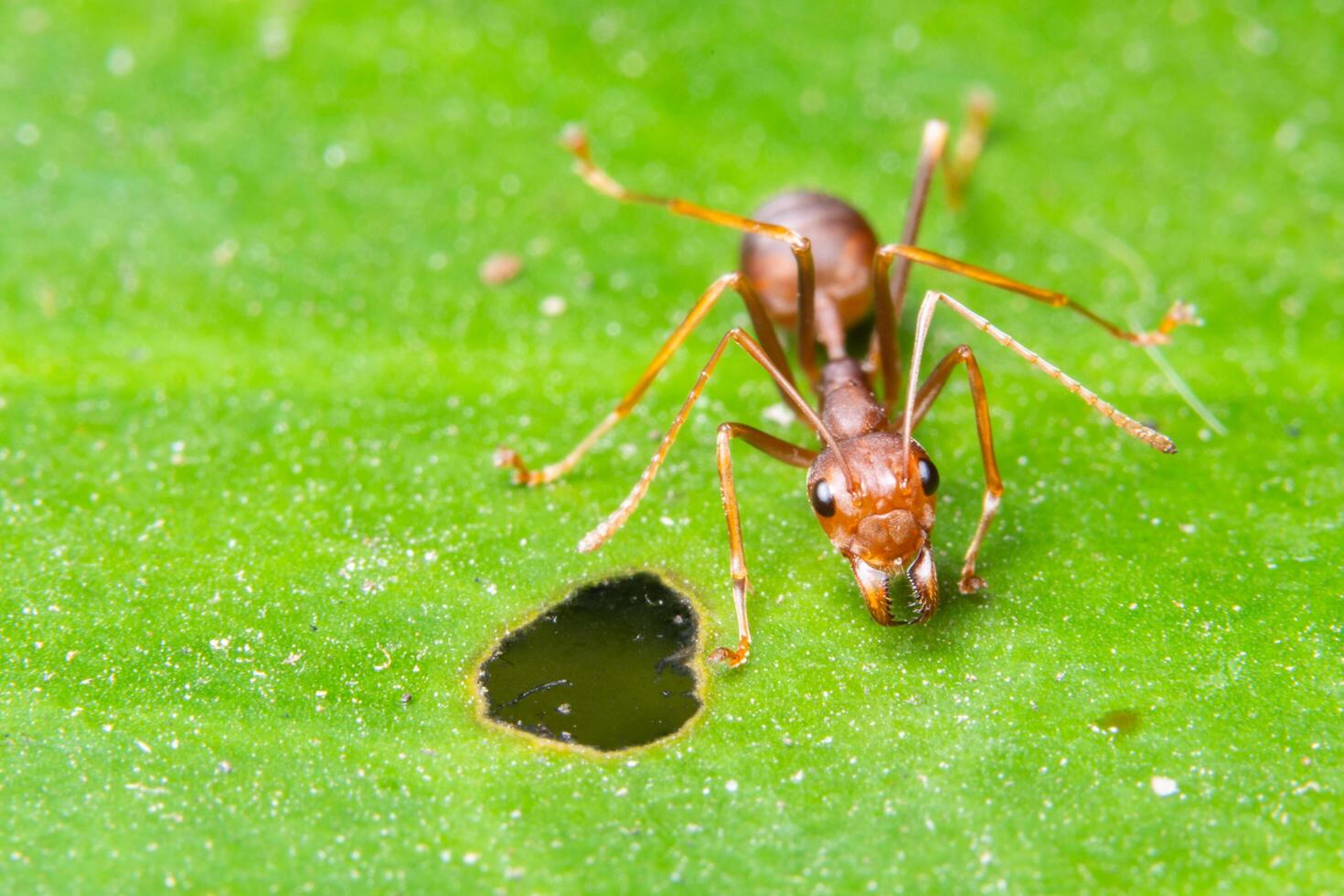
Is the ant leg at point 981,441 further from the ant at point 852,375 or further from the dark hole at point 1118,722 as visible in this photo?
the dark hole at point 1118,722

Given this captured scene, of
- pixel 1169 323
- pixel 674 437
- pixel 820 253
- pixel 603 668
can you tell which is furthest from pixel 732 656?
pixel 1169 323

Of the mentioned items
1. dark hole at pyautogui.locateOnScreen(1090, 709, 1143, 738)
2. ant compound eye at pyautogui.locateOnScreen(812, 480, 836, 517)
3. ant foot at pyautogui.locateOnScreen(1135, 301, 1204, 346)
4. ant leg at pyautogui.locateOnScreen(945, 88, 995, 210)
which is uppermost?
ant leg at pyautogui.locateOnScreen(945, 88, 995, 210)

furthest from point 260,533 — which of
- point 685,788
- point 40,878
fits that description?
point 685,788

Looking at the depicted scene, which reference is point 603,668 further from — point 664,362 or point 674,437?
point 664,362

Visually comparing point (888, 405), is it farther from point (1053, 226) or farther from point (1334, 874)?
point (1334, 874)

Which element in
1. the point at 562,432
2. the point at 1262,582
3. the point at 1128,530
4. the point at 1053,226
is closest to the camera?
the point at 1262,582

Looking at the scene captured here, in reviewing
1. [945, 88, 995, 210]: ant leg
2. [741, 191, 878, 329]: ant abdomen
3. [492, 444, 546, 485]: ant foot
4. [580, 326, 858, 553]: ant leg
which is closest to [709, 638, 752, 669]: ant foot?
[580, 326, 858, 553]: ant leg

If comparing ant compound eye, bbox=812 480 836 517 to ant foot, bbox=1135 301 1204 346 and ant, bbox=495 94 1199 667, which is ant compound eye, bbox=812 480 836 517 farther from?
ant foot, bbox=1135 301 1204 346
